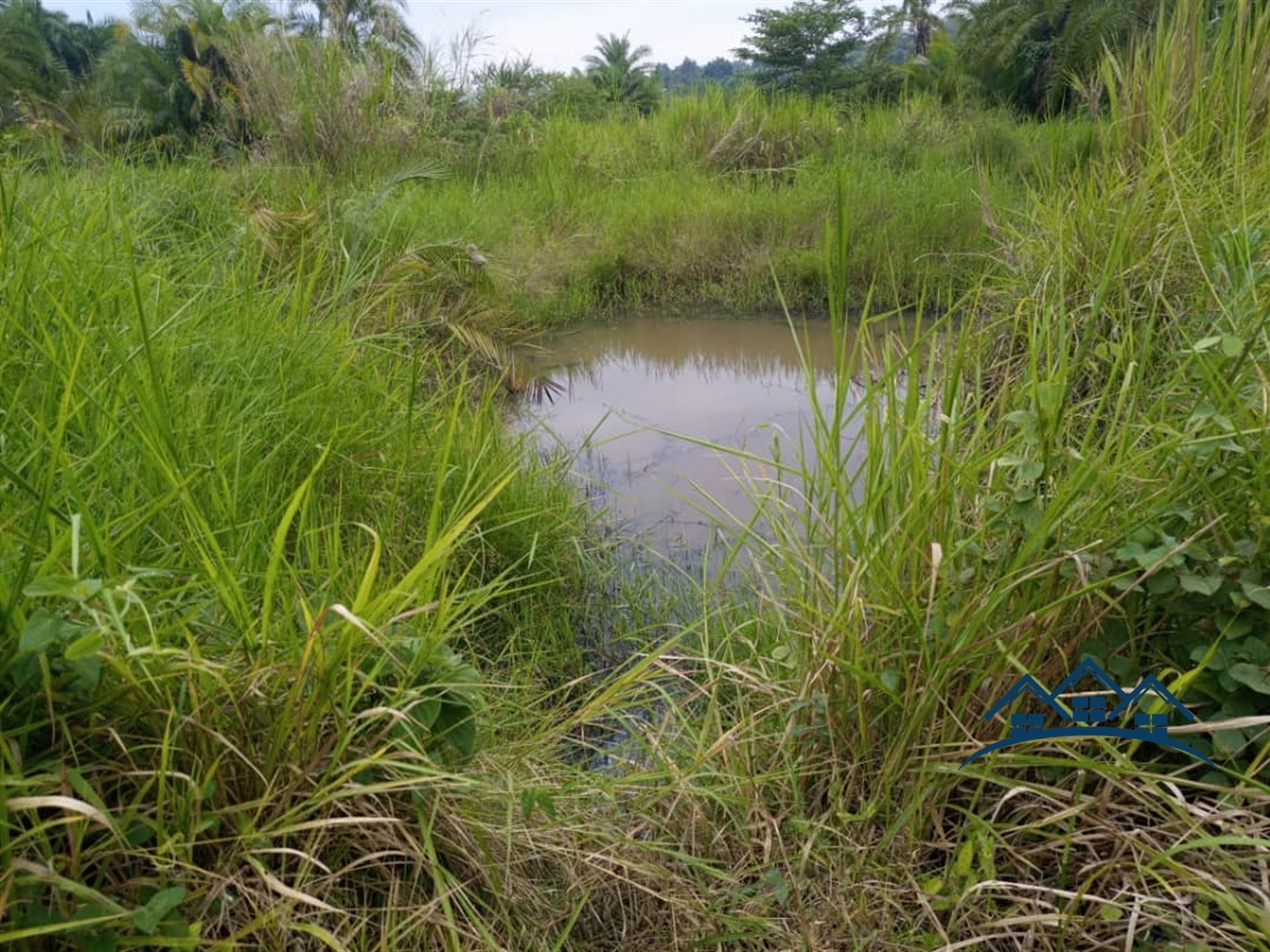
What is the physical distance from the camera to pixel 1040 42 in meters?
13.6

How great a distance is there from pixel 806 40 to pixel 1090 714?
26.3 metres

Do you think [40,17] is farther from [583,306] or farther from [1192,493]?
[1192,493]

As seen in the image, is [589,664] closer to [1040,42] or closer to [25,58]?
[1040,42]

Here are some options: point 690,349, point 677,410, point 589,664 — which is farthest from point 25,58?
point 589,664

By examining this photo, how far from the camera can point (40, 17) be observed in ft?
75.9

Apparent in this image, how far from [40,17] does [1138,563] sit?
97.4 ft

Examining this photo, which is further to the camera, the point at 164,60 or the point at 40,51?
the point at 40,51

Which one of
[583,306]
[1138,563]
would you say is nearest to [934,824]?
[1138,563]

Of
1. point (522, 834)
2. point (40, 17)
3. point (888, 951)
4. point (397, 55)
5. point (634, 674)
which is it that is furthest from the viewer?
point (40, 17)

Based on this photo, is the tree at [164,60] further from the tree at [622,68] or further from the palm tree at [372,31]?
the tree at [622,68]

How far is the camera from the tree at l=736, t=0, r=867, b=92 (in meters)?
23.8

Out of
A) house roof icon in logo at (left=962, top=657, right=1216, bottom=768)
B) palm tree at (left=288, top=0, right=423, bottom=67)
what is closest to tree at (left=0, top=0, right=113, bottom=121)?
palm tree at (left=288, top=0, right=423, bottom=67)

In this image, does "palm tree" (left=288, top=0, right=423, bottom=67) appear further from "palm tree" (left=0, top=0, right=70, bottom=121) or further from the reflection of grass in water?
"palm tree" (left=0, top=0, right=70, bottom=121)

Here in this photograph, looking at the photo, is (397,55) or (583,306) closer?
(583,306)
